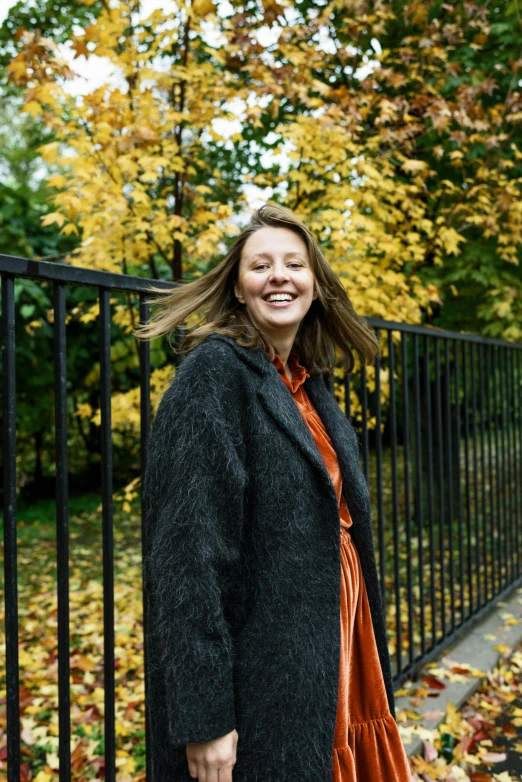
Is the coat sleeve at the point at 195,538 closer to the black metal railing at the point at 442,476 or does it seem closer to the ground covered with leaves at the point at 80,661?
the black metal railing at the point at 442,476

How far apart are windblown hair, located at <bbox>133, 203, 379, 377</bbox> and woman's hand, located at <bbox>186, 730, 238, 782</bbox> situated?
85 cm

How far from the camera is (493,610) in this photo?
441 cm

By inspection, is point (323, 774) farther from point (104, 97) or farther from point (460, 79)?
point (460, 79)

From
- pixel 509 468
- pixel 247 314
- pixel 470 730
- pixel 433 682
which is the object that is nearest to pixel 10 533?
pixel 247 314

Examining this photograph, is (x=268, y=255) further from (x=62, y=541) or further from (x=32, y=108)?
(x=32, y=108)

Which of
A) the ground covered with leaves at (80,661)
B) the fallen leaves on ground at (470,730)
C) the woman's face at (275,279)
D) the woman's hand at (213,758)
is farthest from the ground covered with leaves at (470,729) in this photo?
the woman's face at (275,279)

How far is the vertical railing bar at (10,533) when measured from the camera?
4.70 ft

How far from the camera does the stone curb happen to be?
2.97 metres

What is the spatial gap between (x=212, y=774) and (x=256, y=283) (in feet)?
3.52

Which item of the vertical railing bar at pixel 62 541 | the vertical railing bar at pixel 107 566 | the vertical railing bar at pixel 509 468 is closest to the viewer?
the vertical railing bar at pixel 62 541

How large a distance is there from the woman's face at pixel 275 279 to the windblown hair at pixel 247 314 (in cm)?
3

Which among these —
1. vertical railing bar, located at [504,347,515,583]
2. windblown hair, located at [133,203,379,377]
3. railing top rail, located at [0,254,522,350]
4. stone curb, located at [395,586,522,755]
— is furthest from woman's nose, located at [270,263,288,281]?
vertical railing bar, located at [504,347,515,583]

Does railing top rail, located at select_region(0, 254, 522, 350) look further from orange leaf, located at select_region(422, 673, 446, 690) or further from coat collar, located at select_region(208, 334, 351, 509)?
orange leaf, located at select_region(422, 673, 446, 690)

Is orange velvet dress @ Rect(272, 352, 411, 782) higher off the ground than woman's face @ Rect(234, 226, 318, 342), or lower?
lower
